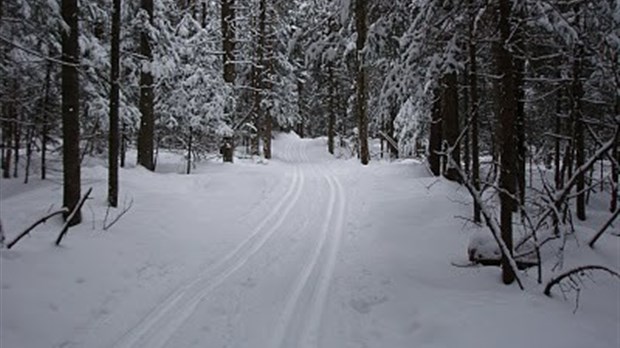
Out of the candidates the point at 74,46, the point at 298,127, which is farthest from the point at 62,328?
the point at 298,127

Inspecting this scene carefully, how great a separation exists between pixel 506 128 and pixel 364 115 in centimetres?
1731

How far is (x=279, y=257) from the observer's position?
10.7 meters

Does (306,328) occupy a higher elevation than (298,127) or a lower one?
lower

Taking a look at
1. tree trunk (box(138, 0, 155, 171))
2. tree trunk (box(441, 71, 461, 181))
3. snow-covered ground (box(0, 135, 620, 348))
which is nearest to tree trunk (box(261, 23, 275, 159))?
tree trunk (box(138, 0, 155, 171))

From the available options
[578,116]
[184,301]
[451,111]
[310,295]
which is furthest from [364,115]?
[184,301]

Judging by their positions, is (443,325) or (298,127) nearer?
(443,325)

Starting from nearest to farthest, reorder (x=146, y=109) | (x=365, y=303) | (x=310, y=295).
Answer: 1. (x=365, y=303)
2. (x=310, y=295)
3. (x=146, y=109)

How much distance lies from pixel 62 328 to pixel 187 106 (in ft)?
49.4

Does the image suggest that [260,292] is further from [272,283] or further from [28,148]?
[28,148]

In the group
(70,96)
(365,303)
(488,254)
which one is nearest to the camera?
(365,303)

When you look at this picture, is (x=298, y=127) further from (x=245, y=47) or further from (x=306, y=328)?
(x=306, y=328)

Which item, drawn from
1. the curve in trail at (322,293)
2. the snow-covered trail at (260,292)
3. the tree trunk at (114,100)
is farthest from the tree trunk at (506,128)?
the tree trunk at (114,100)

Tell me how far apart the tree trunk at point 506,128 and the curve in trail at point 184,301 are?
4814mm

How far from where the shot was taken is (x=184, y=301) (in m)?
8.12
